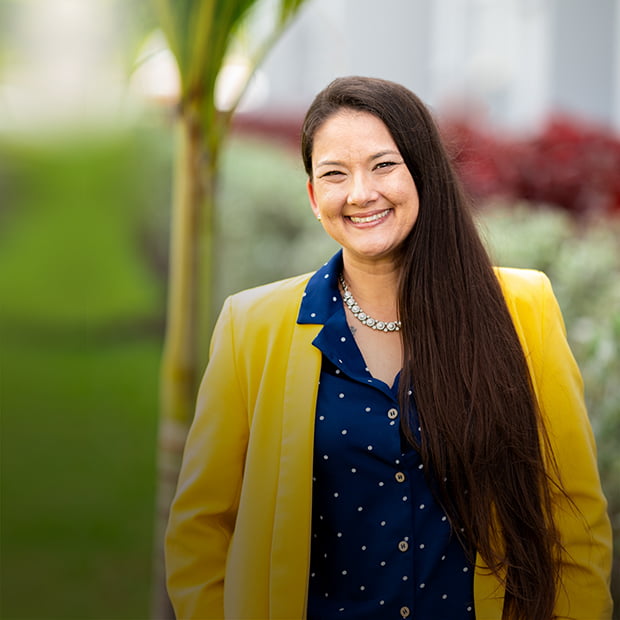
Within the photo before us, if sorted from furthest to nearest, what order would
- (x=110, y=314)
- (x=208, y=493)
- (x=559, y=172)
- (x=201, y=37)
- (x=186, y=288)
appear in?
(x=110, y=314) → (x=559, y=172) → (x=186, y=288) → (x=201, y=37) → (x=208, y=493)

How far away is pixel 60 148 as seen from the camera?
1365cm

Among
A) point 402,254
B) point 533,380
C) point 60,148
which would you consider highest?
point 60,148

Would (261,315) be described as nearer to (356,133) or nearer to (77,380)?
(356,133)

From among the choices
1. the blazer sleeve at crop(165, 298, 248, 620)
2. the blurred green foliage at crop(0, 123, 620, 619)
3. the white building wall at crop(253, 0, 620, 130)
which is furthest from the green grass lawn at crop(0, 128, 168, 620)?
the white building wall at crop(253, 0, 620, 130)

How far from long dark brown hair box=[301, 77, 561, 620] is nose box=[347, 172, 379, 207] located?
4.0 inches

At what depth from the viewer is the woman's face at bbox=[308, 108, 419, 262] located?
1.80m

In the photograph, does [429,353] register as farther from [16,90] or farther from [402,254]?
[16,90]

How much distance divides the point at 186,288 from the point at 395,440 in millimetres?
1093

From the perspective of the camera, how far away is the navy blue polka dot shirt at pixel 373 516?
1.82 meters

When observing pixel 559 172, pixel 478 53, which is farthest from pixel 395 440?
pixel 478 53

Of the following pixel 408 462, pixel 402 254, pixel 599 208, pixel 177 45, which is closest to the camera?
pixel 408 462

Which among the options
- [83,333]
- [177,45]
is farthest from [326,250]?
[83,333]

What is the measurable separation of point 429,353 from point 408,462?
0.77 ft

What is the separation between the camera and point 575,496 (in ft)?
6.11
